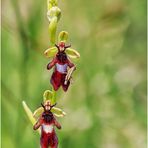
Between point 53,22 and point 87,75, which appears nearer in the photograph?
point 53,22

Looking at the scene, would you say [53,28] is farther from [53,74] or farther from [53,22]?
[53,74]

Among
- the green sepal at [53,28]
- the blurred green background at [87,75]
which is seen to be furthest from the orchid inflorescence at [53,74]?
the blurred green background at [87,75]

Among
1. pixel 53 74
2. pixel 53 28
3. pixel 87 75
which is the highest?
pixel 87 75

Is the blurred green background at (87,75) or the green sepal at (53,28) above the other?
the blurred green background at (87,75)

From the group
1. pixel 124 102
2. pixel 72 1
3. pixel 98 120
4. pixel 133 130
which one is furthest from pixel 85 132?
pixel 72 1

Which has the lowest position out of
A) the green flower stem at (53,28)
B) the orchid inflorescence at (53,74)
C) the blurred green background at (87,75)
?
the orchid inflorescence at (53,74)

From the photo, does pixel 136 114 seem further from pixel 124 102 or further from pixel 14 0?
pixel 14 0

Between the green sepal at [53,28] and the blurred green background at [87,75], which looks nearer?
the green sepal at [53,28]

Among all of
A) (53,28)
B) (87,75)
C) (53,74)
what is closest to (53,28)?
(53,28)

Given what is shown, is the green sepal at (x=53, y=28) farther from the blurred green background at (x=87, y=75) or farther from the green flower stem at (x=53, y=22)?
the blurred green background at (x=87, y=75)
